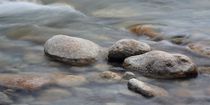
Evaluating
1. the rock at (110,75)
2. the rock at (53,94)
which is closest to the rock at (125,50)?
the rock at (110,75)

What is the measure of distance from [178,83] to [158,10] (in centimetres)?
504

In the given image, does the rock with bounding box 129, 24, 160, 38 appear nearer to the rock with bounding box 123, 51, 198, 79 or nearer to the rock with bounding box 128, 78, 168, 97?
the rock with bounding box 123, 51, 198, 79

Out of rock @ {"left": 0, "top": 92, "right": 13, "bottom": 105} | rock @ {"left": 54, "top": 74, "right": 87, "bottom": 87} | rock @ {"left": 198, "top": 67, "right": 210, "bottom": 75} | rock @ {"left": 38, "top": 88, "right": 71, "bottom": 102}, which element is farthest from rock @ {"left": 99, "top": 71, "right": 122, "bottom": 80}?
rock @ {"left": 0, "top": 92, "right": 13, "bottom": 105}

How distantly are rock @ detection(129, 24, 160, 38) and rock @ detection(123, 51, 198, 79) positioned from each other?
2.18 meters

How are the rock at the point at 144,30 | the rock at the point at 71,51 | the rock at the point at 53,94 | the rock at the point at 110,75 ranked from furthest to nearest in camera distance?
the rock at the point at 144,30, the rock at the point at 71,51, the rock at the point at 110,75, the rock at the point at 53,94

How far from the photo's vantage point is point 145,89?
5.45m

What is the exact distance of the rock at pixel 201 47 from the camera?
7.19 m

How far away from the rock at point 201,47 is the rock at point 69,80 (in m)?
2.20

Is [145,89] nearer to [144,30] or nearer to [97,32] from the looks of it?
[97,32]

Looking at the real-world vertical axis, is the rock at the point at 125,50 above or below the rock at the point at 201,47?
above

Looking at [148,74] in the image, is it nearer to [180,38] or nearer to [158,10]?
[180,38]

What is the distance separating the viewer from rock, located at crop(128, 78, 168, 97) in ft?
17.8

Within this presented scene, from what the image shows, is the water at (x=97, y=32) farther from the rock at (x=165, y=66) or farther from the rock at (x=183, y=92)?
the rock at (x=165, y=66)

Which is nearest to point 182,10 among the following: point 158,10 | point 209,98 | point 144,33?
point 158,10
